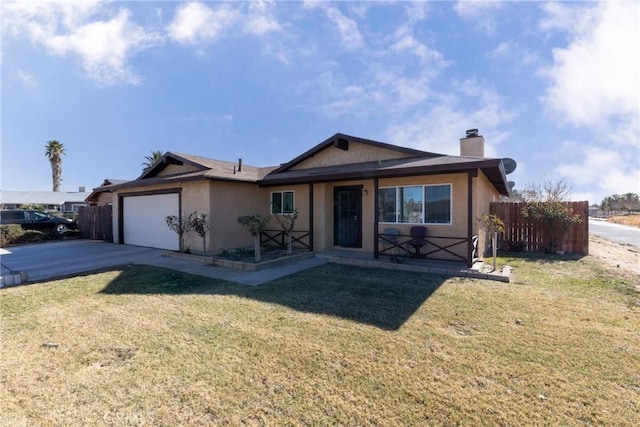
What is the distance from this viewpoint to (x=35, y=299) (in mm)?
5730

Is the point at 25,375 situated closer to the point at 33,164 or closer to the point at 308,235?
the point at 308,235

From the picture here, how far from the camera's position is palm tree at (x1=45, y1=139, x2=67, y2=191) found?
3878cm

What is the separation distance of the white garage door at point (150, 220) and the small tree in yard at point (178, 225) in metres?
0.42

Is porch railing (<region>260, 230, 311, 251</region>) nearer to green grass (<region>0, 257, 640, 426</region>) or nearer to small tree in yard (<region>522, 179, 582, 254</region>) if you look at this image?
green grass (<region>0, 257, 640, 426</region>)

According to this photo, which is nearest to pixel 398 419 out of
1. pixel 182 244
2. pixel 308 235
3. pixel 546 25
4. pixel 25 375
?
pixel 25 375

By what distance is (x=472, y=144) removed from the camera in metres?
11.3

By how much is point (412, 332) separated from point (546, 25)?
10015mm

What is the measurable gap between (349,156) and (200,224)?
5599 millimetres

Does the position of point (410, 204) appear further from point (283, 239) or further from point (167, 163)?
point (167, 163)

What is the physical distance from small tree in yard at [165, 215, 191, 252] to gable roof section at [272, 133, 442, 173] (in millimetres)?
3913

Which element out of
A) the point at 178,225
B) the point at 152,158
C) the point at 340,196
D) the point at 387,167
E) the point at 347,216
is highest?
the point at 152,158

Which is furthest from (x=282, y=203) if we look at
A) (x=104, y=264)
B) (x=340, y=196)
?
(x=104, y=264)

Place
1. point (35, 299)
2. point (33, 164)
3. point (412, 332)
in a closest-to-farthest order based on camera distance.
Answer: point (412, 332) → point (35, 299) → point (33, 164)

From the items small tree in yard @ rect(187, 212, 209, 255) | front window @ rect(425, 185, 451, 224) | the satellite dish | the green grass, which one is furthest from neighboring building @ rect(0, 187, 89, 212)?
the satellite dish
